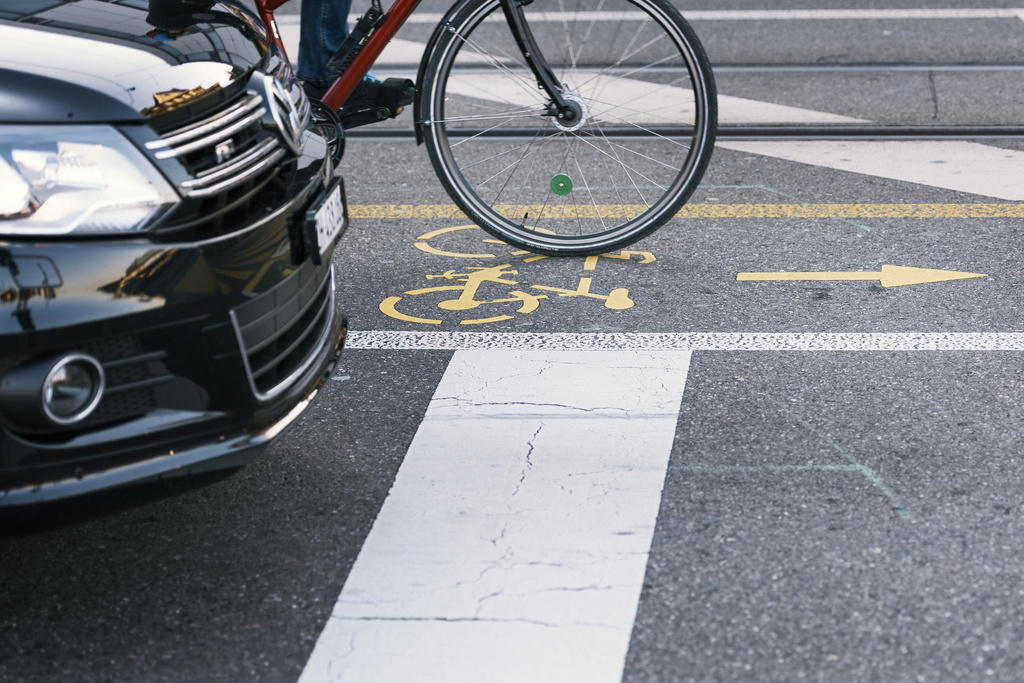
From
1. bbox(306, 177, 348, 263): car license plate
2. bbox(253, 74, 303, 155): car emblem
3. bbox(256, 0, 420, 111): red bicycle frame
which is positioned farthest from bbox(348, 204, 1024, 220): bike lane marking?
bbox(253, 74, 303, 155): car emblem

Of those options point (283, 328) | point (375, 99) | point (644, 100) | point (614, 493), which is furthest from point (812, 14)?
point (283, 328)

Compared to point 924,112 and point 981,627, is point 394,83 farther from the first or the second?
point 924,112

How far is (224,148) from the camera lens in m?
2.27

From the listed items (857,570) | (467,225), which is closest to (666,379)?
(857,570)

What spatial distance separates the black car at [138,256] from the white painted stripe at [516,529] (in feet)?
1.37

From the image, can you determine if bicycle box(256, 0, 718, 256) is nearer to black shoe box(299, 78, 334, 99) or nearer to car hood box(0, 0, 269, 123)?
black shoe box(299, 78, 334, 99)

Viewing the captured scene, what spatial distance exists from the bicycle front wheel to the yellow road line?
4 centimetres

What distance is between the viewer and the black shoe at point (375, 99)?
4.18 metres

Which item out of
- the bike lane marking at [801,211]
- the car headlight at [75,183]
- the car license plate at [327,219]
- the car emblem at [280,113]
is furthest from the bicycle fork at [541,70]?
the car headlight at [75,183]

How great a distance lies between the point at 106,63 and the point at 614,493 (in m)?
1.47

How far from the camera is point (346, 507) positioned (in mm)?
2725

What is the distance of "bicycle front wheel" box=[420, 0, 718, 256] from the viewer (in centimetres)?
405

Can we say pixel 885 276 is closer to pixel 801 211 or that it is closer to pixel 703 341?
pixel 801 211

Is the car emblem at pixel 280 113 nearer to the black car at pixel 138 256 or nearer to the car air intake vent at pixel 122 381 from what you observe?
the black car at pixel 138 256
